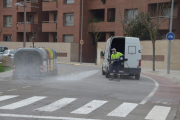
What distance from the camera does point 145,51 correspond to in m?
33.4

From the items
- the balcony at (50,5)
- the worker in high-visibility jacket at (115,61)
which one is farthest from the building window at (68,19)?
the worker in high-visibility jacket at (115,61)

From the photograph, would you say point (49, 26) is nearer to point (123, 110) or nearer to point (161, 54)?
point (161, 54)

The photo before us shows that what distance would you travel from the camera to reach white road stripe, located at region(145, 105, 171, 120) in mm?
8372

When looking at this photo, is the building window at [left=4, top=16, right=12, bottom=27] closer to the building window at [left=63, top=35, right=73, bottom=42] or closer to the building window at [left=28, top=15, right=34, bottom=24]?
the building window at [left=28, top=15, right=34, bottom=24]

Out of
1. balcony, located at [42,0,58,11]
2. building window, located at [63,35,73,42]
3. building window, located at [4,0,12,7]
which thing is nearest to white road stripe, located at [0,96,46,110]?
building window, located at [63,35,73,42]

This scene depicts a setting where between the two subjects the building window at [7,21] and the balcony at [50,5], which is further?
the building window at [7,21]

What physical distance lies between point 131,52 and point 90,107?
1037 centimetres

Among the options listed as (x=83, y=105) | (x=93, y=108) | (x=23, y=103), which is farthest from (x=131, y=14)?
(x=93, y=108)

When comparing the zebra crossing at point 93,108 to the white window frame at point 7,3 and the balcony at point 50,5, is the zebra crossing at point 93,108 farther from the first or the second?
the white window frame at point 7,3

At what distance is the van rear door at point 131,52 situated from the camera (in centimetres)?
1945

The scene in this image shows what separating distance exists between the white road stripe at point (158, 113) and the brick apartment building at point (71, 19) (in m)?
27.8

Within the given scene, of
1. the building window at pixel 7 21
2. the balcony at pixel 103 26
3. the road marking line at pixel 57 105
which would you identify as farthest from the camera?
the building window at pixel 7 21

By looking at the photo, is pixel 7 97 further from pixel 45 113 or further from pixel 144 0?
pixel 144 0

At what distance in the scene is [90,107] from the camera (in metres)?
9.58
